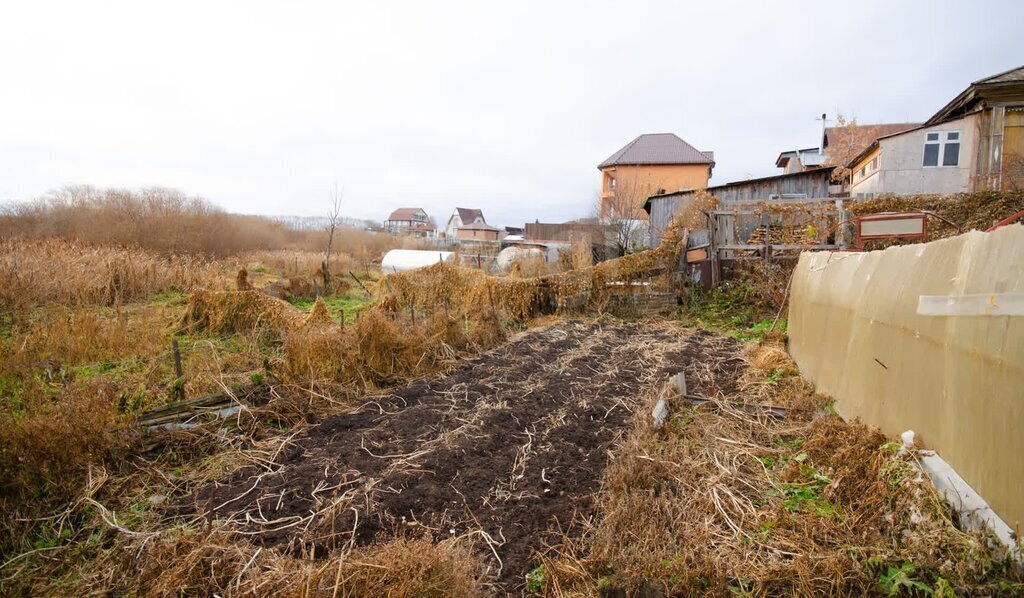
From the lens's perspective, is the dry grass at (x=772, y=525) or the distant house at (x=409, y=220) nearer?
the dry grass at (x=772, y=525)

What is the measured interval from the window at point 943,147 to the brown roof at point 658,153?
16813mm

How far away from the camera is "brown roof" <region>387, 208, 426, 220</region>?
8544 centimetres

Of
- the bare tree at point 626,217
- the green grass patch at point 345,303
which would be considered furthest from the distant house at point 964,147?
the green grass patch at point 345,303

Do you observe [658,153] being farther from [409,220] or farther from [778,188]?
[409,220]

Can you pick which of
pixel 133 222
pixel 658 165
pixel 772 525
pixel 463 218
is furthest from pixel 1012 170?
pixel 463 218

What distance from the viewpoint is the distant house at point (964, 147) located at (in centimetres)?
1305

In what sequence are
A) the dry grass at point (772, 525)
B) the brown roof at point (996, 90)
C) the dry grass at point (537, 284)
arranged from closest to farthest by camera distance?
the dry grass at point (772, 525), the dry grass at point (537, 284), the brown roof at point (996, 90)

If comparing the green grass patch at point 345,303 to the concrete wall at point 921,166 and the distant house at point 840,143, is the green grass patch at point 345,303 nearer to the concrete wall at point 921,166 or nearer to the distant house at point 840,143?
the concrete wall at point 921,166

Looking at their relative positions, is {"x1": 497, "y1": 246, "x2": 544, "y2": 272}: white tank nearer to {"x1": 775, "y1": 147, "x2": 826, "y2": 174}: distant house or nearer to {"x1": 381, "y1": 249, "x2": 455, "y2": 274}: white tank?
{"x1": 381, "y1": 249, "x2": 455, "y2": 274}: white tank

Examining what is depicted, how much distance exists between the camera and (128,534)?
2844mm

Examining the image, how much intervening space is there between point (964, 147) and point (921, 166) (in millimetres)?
1056

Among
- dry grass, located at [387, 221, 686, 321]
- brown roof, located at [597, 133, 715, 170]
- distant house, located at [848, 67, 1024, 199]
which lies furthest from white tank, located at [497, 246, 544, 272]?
brown roof, located at [597, 133, 715, 170]

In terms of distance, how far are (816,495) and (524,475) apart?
2.05 m

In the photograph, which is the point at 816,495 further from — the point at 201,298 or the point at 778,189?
the point at 778,189
